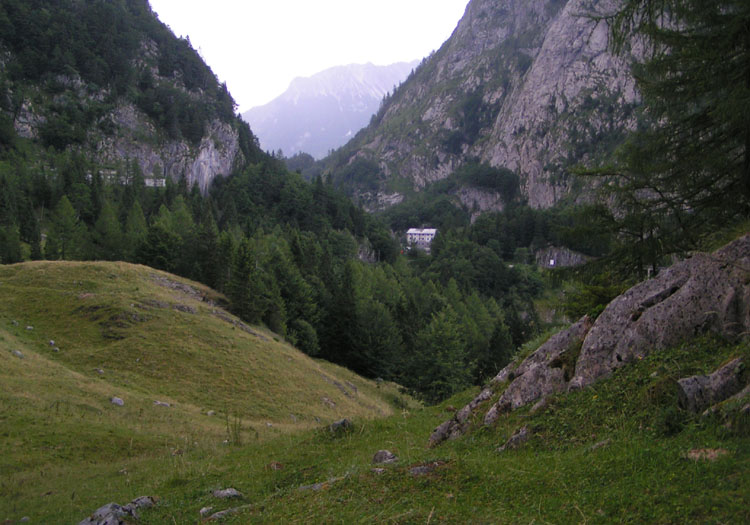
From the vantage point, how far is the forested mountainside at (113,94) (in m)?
124

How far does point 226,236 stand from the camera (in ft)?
195

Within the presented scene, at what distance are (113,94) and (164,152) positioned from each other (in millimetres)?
24667

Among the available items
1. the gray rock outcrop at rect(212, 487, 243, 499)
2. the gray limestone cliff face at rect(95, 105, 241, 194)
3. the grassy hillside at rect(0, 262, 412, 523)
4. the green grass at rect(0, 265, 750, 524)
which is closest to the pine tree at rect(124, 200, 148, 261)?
the grassy hillside at rect(0, 262, 412, 523)

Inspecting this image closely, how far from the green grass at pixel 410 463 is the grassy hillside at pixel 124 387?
0.36 feet

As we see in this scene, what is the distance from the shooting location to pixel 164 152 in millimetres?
143625

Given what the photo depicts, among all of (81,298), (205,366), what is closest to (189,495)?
(205,366)

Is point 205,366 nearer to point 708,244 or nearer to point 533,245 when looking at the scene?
point 708,244

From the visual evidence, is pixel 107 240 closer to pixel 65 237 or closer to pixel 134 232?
pixel 134 232

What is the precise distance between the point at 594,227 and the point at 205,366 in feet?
84.2

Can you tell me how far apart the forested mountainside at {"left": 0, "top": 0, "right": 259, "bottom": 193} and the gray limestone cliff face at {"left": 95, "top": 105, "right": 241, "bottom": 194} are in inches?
12.7

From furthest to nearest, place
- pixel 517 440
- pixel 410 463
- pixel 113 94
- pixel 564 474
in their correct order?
pixel 113 94
pixel 517 440
pixel 410 463
pixel 564 474

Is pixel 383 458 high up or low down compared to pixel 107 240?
down

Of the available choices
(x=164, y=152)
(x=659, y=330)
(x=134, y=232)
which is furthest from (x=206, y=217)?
(x=659, y=330)

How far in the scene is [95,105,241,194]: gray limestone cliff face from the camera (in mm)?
133250
